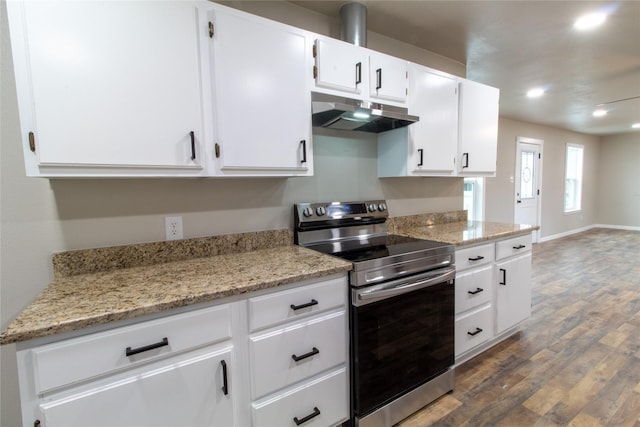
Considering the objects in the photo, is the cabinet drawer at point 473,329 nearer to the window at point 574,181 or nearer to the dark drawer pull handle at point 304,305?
the dark drawer pull handle at point 304,305

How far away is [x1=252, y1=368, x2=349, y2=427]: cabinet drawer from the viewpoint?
4.23 ft

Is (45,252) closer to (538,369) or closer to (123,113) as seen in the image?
(123,113)

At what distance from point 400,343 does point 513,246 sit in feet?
4.47

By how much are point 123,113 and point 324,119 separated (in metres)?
1.04

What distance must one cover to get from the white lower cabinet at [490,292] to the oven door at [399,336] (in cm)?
22

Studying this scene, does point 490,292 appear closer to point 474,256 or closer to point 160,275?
point 474,256

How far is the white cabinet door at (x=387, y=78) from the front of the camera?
6.07 ft

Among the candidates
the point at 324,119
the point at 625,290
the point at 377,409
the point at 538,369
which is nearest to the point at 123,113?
the point at 324,119

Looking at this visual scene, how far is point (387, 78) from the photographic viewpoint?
1.91 metres

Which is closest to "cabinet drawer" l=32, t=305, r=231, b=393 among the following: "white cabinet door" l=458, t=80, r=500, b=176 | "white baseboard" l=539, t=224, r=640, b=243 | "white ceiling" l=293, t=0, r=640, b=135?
"white ceiling" l=293, t=0, r=640, b=135

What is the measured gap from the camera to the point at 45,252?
1334 millimetres

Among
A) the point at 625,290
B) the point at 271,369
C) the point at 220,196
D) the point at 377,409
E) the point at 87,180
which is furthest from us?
the point at 625,290

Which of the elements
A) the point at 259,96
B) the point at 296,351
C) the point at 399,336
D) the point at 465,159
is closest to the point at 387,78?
the point at 259,96

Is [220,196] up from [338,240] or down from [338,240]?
up
